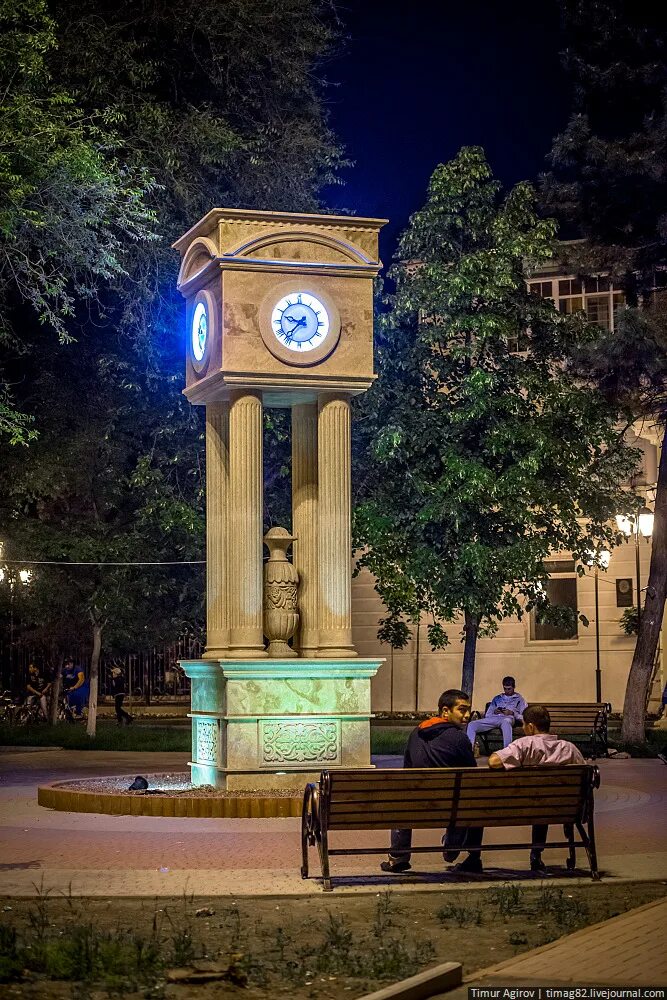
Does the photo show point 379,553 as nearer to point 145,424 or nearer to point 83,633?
point 145,424

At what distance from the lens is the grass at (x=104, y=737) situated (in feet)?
96.7

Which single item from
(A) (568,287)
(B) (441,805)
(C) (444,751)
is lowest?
(B) (441,805)

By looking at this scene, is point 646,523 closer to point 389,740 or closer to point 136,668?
point 389,740

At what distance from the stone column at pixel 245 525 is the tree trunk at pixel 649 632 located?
1282 cm

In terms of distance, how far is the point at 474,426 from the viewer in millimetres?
27344

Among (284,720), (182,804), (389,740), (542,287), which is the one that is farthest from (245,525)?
(542,287)

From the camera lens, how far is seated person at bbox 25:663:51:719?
123 feet

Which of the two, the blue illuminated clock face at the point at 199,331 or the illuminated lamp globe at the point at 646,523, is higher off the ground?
the blue illuminated clock face at the point at 199,331

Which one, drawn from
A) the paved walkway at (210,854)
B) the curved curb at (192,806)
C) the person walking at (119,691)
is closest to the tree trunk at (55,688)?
the person walking at (119,691)

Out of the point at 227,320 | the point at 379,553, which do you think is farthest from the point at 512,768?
the point at 379,553

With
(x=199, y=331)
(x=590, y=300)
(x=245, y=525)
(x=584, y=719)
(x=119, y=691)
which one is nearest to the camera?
(x=245, y=525)

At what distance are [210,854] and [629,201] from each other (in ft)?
64.7

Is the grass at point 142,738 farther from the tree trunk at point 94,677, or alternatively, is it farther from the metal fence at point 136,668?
the metal fence at point 136,668

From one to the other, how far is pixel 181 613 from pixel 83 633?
632 cm
